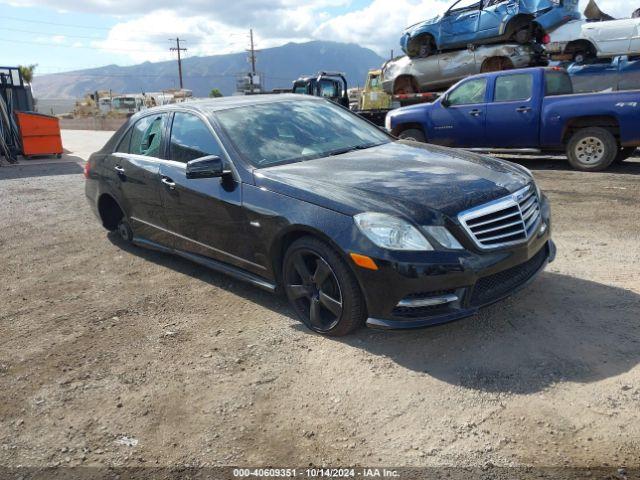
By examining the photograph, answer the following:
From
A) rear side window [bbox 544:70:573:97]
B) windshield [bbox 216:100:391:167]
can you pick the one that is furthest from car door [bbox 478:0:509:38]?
windshield [bbox 216:100:391:167]

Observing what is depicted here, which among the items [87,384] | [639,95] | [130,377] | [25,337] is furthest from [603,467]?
[639,95]

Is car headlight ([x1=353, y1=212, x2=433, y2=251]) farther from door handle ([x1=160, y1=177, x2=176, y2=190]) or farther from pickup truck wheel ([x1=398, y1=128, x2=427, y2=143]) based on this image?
pickup truck wheel ([x1=398, y1=128, x2=427, y2=143])

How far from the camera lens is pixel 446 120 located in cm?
1016

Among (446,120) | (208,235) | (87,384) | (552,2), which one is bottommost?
(87,384)

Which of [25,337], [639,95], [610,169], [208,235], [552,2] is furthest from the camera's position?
[552,2]

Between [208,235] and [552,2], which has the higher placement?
[552,2]

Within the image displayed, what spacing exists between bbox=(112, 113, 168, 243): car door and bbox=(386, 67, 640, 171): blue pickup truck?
6644 millimetres

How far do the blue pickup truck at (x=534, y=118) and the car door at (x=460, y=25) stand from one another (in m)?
4.68

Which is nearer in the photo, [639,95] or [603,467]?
[603,467]

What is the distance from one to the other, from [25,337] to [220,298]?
4.78ft

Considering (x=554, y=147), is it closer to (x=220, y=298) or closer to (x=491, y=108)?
(x=491, y=108)

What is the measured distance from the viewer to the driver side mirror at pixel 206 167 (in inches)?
148

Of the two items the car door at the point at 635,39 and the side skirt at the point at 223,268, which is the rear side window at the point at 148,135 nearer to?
the side skirt at the point at 223,268

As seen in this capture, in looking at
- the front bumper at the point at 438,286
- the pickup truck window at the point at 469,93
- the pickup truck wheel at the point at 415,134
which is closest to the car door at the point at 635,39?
the pickup truck window at the point at 469,93
